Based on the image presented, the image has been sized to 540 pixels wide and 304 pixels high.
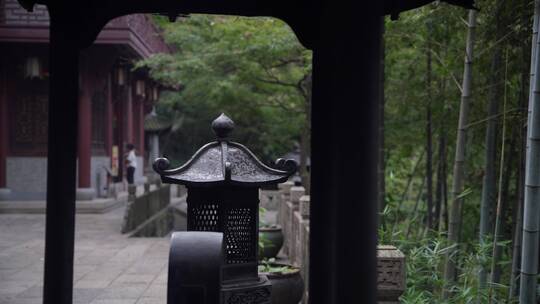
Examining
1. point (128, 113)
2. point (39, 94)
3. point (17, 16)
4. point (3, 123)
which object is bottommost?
point (3, 123)

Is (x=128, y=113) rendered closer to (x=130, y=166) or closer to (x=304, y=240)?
(x=130, y=166)

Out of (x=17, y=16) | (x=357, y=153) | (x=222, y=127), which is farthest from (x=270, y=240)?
(x=17, y=16)

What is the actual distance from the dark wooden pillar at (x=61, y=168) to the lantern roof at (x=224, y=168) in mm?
830

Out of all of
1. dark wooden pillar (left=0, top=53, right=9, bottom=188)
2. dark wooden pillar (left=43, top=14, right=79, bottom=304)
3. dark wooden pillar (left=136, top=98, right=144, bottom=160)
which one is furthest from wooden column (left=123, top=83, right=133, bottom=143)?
dark wooden pillar (left=43, top=14, right=79, bottom=304)

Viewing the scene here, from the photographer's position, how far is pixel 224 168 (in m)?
4.81

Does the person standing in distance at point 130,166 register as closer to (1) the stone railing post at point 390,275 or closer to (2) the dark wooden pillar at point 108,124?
(2) the dark wooden pillar at point 108,124

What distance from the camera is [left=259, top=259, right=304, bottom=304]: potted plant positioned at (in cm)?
601

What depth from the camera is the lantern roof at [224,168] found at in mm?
4754

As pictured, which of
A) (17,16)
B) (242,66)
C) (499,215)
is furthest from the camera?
(17,16)

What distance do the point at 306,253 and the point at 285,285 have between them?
2.70ft

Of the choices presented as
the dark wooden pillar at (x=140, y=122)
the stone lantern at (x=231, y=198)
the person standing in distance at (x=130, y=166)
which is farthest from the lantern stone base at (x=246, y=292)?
the dark wooden pillar at (x=140, y=122)

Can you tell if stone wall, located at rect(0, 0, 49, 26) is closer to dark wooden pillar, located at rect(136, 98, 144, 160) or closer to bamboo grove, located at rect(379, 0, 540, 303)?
bamboo grove, located at rect(379, 0, 540, 303)

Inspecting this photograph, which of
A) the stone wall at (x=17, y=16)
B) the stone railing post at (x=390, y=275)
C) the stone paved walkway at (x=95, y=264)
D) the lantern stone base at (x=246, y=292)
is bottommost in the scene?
the stone paved walkway at (x=95, y=264)

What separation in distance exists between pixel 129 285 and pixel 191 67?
286 inches
